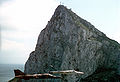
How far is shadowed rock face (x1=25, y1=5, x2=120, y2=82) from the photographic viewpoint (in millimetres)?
85188

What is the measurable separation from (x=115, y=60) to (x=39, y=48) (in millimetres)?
35957

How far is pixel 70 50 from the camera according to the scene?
85125 millimetres

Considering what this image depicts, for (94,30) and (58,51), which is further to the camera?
(94,30)

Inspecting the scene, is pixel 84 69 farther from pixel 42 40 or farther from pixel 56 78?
pixel 56 78

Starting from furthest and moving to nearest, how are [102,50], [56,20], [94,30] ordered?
1. [94,30]
2. [102,50]
3. [56,20]

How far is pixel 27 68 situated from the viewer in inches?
3949

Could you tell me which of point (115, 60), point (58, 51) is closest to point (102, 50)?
point (115, 60)

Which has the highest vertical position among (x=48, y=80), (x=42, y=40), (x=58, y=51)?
(x=42, y=40)

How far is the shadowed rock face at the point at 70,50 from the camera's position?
8519cm

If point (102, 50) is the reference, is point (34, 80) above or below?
below

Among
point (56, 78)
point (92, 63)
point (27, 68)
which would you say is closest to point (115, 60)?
point (92, 63)

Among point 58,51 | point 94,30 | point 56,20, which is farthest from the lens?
point 94,30

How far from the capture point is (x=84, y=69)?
292 ft

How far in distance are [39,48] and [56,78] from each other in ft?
200
